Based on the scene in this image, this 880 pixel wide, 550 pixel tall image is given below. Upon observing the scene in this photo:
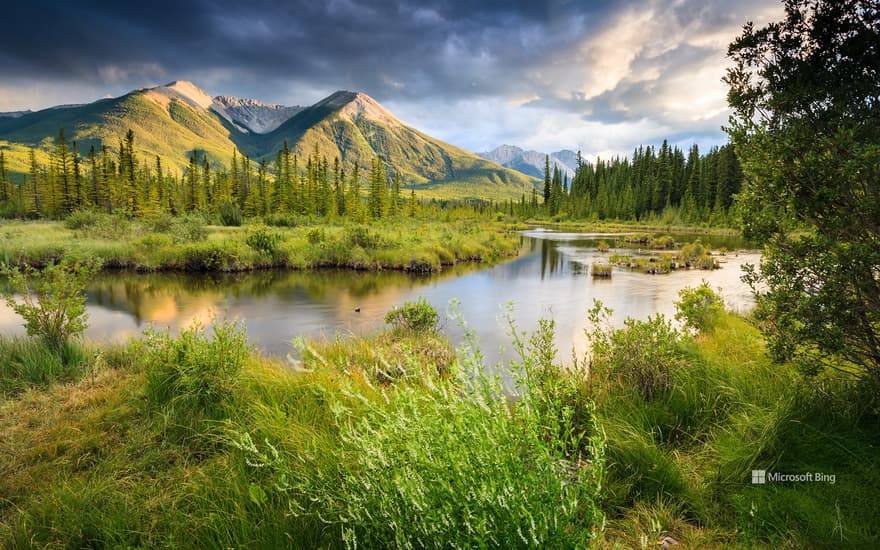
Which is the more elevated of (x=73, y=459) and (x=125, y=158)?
(x=125, y=158)

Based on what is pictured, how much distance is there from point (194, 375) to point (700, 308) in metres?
10.6

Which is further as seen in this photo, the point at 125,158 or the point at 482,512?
the point at 125,158

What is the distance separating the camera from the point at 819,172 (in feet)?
12.9

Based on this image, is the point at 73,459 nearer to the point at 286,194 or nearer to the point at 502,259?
the point at 502,259

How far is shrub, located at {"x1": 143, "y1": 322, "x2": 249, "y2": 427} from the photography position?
5.34m

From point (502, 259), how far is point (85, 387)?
3166cm

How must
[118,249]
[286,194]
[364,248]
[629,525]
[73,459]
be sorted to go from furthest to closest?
[286,194] < [364,248] < [118,249] < [73,459] < [629,525]

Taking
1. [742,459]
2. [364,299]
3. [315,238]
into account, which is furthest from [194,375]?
[315,238]

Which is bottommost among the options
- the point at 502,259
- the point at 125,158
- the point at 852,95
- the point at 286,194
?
the point at 502,259

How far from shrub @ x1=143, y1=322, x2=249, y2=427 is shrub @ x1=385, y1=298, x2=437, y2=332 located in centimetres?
594

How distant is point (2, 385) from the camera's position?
6355mm

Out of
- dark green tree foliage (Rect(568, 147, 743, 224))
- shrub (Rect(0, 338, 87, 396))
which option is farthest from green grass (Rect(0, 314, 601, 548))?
dark green tree foliage (Rect(568, 147, 743, 224))

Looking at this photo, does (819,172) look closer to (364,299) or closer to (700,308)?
(700,308)

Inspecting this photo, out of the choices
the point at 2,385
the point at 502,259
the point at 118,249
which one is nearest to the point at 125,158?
the point at 118,249
